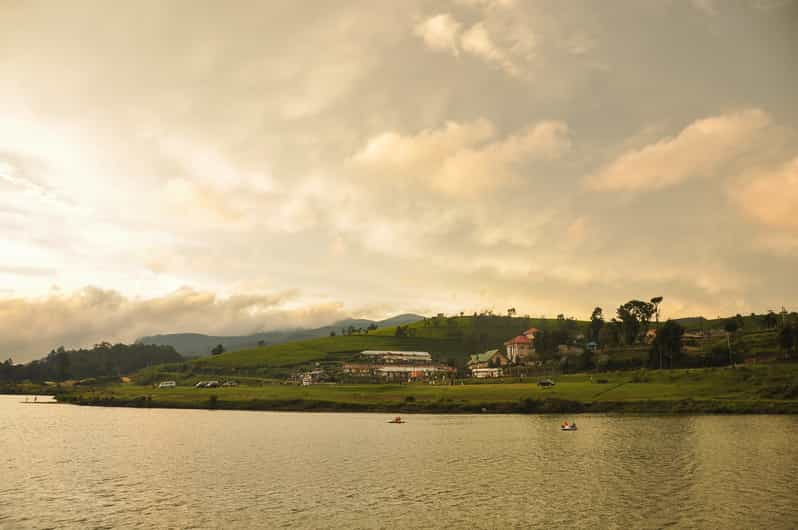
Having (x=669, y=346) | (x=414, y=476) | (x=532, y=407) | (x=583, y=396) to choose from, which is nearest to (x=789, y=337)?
(x=669, y=346)

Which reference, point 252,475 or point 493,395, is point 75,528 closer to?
point 252,475

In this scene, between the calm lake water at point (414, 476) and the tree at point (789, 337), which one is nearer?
the calm lake water at point (414, 476)

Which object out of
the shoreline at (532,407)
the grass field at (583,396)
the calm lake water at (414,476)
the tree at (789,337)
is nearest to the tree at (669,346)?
the tree at (789,337)

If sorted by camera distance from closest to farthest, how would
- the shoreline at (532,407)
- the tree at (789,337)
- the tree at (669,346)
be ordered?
the shoreline at (532,407), the tree at (789,337), the tree at (669,346)

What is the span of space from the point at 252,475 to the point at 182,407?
13062 centimetres

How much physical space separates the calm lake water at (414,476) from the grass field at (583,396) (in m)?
18.6

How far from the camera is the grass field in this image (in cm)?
13088

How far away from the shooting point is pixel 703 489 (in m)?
55.2

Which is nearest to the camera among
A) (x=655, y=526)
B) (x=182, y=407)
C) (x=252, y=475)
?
(x=655, y=526)

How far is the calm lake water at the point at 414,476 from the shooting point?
1854 inches

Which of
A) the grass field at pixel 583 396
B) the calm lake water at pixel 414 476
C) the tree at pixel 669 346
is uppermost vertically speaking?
the tree at pixel 669 346

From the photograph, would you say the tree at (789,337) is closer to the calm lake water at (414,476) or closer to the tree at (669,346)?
the tree at (669,346)

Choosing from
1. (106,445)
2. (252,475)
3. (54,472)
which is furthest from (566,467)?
(106,445)

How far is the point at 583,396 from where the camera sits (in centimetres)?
14662
